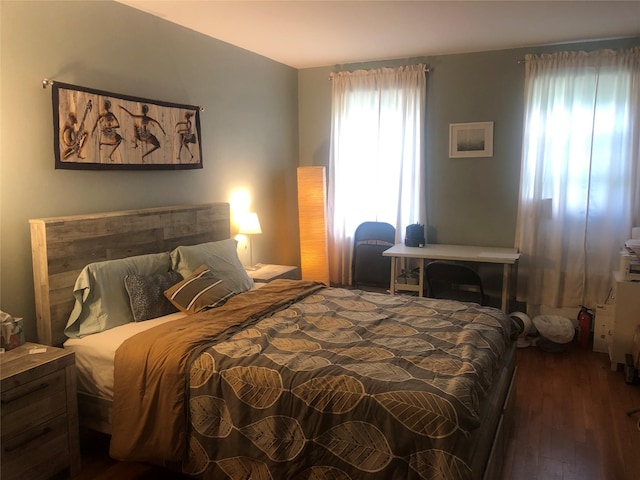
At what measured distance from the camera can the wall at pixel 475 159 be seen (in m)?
4.50

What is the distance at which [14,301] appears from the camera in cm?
261

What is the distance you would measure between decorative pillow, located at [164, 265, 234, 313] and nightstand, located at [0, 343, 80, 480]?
Result: 0.72 m

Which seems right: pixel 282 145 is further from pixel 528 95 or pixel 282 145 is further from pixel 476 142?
pixel 528 95

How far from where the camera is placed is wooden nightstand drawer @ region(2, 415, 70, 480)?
205 centimetres

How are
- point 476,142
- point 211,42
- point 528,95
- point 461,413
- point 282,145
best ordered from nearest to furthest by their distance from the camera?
point 461,413, point 211,42, point 528,95, point 476,142, point 282,145

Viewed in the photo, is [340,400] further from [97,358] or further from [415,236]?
[415,236]

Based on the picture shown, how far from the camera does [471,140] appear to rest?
4.67 m

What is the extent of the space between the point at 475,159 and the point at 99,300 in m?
3.52

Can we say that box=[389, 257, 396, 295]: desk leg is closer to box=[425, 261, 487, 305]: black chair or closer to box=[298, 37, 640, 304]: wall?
box=[425, 261, 487, 305]: black chair

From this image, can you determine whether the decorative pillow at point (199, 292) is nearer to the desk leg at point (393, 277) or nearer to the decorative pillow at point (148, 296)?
the decorative pillow at point (148, 296)

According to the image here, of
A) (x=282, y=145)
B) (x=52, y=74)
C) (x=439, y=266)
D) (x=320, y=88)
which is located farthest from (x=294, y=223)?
(x=52, y=74)

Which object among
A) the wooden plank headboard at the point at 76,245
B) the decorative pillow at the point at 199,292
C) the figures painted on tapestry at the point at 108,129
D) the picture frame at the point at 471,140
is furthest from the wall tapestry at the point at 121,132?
the picture frame at the point at 471,140

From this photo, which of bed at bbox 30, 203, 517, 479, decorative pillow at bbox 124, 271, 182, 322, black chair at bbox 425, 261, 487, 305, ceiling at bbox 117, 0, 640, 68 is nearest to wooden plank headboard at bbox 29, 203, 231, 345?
bed at bbox 30, 203, 517, 479

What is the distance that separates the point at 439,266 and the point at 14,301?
9.71 ft
